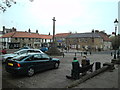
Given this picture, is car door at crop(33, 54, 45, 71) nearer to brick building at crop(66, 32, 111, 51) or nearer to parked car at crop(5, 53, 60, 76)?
parked car at crop(5, 53, 60, 76)

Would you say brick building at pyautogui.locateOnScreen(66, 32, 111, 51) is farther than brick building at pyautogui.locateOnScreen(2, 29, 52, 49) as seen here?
Yes

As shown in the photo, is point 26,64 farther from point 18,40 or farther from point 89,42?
point 89,42

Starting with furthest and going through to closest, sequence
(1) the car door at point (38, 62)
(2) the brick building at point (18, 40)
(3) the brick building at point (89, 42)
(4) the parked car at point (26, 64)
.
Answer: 1. (3) the brick building at point (89, 42)
2. (2) the brick building at point (18, 40)
3. (1) the car door at point (38, 62)
4. (4) the parked car at point (26, 64)

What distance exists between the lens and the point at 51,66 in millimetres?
8727

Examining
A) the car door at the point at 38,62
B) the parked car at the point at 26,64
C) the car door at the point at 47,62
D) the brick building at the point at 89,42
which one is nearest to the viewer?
the parked car at the point at 26,64

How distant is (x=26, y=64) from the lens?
6.62m

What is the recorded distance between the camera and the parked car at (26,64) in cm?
630

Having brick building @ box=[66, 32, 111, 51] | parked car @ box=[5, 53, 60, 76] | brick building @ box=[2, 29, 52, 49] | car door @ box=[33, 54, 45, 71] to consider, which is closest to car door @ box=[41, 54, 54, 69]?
parked car @ box=[5, 53, 60, 76]

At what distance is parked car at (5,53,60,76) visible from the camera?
20.7ft

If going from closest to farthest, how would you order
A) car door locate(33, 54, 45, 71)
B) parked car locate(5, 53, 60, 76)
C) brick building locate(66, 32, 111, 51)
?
parked car locate(5, 53, 60, 76), car door locate(33, 54, 45, 71), brick building locate(66, 32, 111, 51)

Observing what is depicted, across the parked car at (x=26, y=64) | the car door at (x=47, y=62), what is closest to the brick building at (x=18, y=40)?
the car door at (x=47, y=62)

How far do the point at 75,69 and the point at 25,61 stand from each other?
322 centimetres

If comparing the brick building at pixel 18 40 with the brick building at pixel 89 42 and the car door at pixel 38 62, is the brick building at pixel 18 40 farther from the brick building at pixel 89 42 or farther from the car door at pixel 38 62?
the car door at pixel 38 62

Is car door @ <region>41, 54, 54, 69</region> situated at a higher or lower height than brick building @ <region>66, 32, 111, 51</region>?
lower
